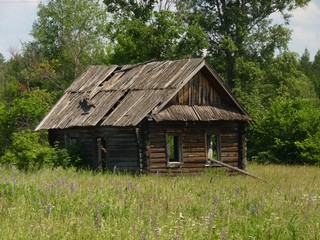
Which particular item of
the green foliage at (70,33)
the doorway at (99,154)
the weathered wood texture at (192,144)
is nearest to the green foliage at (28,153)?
the doorway at (99,154)

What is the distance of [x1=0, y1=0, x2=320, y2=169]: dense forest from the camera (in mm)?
31984

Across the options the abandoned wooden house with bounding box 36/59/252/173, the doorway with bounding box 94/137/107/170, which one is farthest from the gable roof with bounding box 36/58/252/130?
the doorway with bounding box 94/137/107/170

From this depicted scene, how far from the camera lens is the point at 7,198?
34.7 feet

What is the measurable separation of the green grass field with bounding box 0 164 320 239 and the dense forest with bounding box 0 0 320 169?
1408 centimetres

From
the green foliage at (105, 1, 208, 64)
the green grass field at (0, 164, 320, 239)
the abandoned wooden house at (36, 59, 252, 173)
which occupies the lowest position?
the green grass field at (0, 164, 320, 239)

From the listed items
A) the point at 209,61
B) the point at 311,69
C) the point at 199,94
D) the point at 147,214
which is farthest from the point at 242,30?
the point at 311,69

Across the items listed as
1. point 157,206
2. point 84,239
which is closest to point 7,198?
point 157,206

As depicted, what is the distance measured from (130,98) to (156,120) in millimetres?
2389

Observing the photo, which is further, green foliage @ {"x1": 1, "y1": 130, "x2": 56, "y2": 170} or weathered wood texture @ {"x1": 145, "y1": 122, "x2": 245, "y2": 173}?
green foliage @ {"x1": 1, "y1": 130, "x2": 56, "y2": 170}

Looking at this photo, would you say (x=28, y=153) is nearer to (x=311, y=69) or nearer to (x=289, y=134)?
(x=289, y=134)

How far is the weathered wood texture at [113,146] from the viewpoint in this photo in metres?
24.3

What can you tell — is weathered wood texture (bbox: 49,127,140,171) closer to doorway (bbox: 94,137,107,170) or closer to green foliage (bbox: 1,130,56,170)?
doorway (bbox: 94,137,107,170)

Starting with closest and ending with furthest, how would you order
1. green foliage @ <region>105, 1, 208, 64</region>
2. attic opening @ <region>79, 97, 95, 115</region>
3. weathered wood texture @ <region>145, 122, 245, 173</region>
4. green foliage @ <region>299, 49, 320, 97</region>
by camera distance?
weathered wood texture @ <region>145, 122, 245, 173</region> < attic opening @ <region>79, 97, 95, 115</region> < green foliage @ <region>105, 1, 208, 64</region> < green foliage @ <region>299, 49, 320, 97</region>

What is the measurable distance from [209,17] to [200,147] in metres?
17.9
